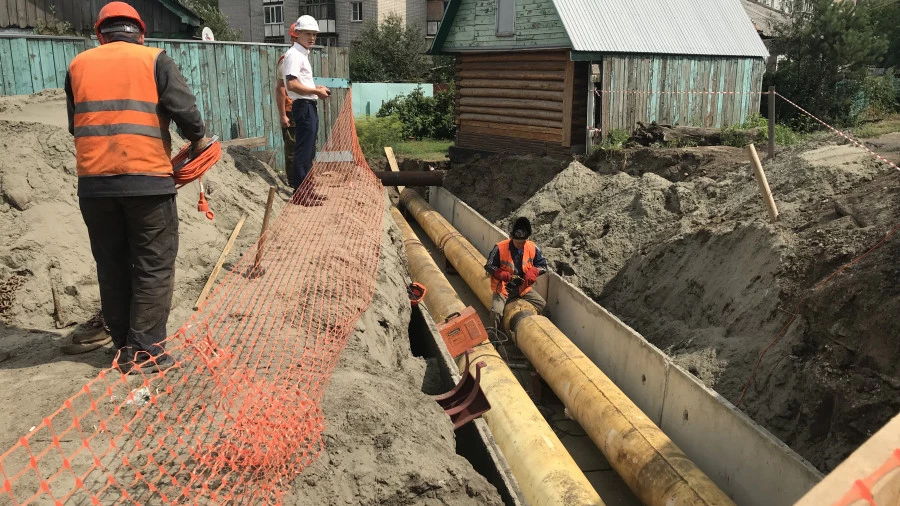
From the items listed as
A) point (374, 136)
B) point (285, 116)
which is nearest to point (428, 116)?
point (374, 136)

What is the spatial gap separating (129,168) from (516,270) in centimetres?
473

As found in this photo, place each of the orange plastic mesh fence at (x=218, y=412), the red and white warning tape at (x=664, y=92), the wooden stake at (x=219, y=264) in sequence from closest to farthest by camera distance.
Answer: the orange plastic mesh fence at (x=218, y=412), the wooden stake at (x=219, y=264), the red and white warning tape at (x=664, y=92)

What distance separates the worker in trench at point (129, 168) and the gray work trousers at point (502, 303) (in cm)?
425

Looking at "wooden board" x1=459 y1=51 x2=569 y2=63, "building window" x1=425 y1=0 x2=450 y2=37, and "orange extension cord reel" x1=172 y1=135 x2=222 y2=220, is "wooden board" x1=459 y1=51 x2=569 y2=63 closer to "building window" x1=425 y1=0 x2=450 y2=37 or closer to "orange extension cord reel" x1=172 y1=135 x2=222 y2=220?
"orange extension cord reel" x1=172 y1=135 x2=222 y2=220

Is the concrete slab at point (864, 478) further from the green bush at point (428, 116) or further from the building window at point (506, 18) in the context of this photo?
the green bush at point (428, 116)

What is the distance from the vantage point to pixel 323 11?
126 feet

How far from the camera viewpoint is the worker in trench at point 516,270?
7.69 m

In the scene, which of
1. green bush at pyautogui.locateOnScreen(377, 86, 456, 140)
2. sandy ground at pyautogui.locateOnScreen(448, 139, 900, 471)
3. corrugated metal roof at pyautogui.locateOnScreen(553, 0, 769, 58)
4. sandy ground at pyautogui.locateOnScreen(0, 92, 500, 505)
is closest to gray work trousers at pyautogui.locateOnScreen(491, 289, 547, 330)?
sandy ground at pyautogui.locateOnScreen(448, 139, 900, 471)

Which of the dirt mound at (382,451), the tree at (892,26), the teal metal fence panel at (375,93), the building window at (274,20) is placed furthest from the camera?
the building window at (274,20)

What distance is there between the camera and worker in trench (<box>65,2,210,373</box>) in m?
3.78

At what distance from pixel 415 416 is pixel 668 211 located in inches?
240

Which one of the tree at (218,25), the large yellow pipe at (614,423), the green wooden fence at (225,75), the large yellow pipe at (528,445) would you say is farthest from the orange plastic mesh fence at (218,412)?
the tree at (218,25)

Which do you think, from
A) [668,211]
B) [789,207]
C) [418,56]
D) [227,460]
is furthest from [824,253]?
[418,56]

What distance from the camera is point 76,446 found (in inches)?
120
